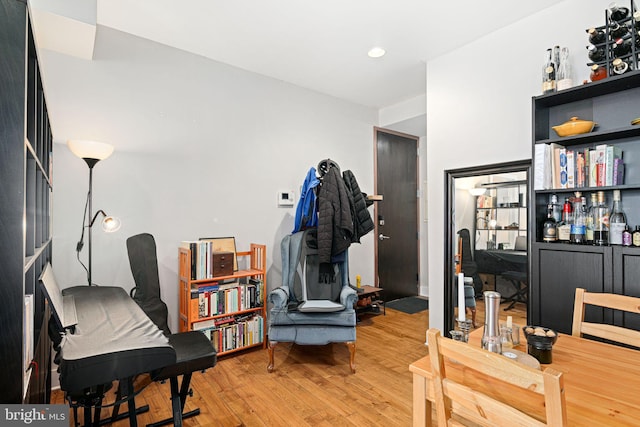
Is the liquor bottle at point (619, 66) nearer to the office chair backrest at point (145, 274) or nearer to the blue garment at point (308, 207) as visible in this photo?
the blue garment at point (308, 207)

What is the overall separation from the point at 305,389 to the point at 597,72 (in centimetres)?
277

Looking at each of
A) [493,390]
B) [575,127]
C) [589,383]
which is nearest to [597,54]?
[575,127]

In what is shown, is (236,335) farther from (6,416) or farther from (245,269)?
(6,416)

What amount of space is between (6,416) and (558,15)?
3.48m

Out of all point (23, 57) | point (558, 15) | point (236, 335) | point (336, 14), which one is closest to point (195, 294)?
point (236, 335)

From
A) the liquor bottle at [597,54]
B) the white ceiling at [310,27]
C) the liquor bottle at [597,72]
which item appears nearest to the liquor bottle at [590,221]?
the liquor bottle at [597,72]

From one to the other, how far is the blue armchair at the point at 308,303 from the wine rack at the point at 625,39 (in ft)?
7.31

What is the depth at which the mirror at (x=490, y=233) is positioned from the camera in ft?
8.14

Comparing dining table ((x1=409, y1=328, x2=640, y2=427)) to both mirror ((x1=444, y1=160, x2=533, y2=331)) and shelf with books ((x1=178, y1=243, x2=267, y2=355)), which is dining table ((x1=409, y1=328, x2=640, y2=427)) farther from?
shelf with books ((x1=178, y1=243, x2=267, y2=355))

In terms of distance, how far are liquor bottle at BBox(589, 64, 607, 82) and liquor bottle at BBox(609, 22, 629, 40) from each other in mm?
158

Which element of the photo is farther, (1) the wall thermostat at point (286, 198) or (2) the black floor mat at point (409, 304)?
(2) the black floor mat at point (409, 304)

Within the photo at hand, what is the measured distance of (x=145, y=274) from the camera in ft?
8.07

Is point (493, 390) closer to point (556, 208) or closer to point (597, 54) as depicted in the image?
point (556, 208)

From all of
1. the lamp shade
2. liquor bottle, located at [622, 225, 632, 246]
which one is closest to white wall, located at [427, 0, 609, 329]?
liquor bottle, located at [622, 225, 632, 246]
